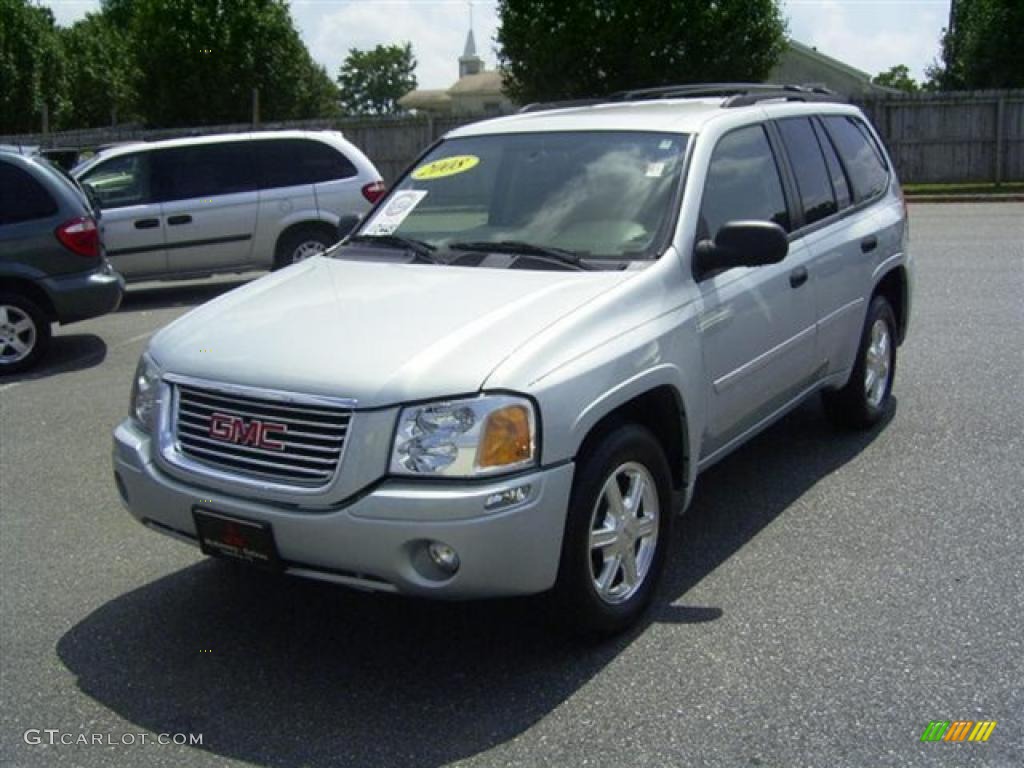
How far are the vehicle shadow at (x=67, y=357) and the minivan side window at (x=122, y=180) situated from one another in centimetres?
226

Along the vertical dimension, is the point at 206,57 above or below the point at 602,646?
above

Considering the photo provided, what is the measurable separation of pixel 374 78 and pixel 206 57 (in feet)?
266

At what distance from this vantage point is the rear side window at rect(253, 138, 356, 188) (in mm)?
13008

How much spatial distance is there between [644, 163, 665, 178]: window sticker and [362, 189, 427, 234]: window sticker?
3.65ft

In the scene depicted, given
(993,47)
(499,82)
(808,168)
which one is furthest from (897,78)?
(808,168)

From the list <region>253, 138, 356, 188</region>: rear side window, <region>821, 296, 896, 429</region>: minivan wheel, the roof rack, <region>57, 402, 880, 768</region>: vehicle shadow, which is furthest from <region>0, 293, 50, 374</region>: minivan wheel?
<region>821, 296, 896, 429</region>: minivan wheel

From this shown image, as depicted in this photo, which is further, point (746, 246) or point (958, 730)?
point (746, 246)

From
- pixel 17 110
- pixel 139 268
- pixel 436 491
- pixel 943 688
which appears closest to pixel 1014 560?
pixel 943 688

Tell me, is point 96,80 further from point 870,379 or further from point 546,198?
point 546,198

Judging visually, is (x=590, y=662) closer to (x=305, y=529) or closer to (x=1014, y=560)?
(x=305, y=529)

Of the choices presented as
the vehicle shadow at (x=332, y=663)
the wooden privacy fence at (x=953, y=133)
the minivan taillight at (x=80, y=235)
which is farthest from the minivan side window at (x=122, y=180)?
the wooden privacy fence at (x=953, y=133)

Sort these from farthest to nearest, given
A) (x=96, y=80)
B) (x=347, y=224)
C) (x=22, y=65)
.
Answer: (x=96, y=80), (x=22, y=65), (x=347, y=224)

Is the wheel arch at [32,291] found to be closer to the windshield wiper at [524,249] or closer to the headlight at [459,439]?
the windshield wiper at [524,249]

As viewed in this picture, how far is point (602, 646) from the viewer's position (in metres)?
4.12
